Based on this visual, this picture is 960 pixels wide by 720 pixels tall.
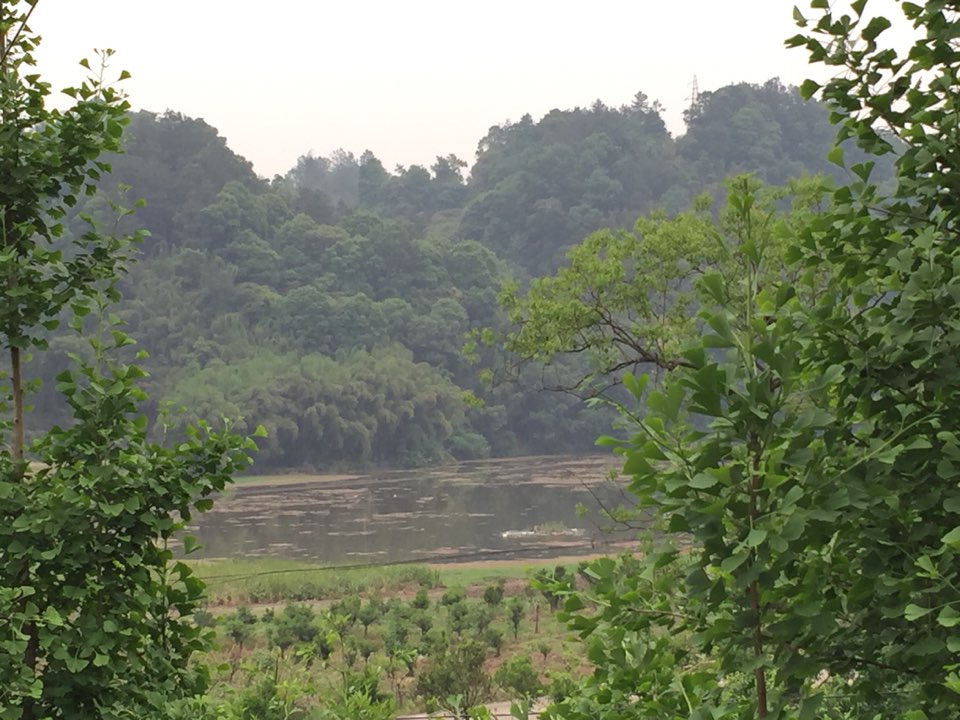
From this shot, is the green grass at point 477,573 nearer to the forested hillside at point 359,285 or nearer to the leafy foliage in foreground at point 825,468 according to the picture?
Result: the forested hillside at point 359,285

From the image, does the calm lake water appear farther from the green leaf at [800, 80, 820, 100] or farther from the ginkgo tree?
the green leaf at [800, 80, 820, 100]

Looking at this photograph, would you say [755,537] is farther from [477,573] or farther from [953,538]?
[477,573]

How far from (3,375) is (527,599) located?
17502mm

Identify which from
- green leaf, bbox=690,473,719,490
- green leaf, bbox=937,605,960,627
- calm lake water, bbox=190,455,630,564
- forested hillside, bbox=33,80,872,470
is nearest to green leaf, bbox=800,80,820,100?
green leaf, bbox=690,473,719,490

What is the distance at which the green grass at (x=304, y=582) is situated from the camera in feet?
76.5

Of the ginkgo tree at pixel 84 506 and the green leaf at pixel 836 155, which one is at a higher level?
the green leaf at pixel 836 155

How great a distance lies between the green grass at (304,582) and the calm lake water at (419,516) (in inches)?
170

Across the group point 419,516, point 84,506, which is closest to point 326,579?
point 419,516

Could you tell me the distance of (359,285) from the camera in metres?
58.5

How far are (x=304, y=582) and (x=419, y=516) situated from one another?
15.2 m

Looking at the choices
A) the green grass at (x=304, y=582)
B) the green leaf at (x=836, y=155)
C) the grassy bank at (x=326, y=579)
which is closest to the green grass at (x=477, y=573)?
the grassy bank at (x=326, y=579)

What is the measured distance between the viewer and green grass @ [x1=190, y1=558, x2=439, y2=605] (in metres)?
23.3

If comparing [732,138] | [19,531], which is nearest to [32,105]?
[19,531]

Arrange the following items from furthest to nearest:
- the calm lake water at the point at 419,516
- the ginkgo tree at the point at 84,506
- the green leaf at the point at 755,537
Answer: the calm lake water at the point at 419,516 < the ginkgo tree at the point at 84,506 < the green leaf at the point at 755,537
